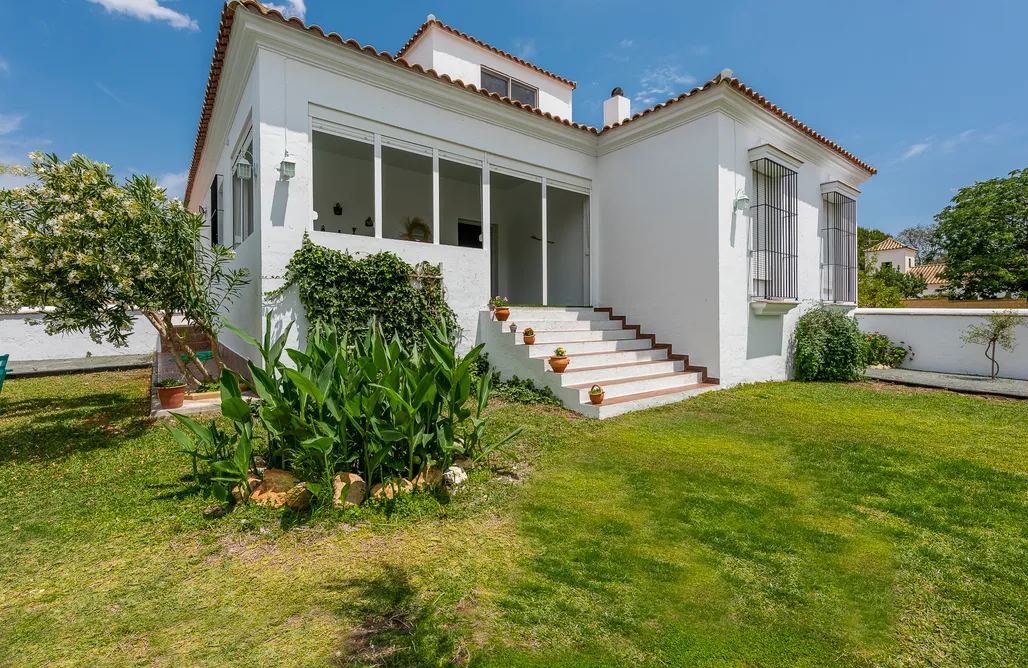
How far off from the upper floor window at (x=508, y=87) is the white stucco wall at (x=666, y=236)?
4414 millimetres

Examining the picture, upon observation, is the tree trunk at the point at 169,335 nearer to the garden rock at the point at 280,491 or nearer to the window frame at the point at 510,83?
the garden rock at the point at 280,491

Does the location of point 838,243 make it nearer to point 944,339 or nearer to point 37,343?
point 944,339

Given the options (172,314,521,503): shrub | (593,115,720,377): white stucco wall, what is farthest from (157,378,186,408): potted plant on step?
(593,115,720,377): white stucco wall

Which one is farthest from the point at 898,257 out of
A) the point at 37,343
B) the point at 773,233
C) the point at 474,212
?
the point at 37,343

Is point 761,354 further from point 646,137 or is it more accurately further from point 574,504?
point 574,504

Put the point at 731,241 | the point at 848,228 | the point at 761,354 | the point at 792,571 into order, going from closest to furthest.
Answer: the point at 792,571, the point at 731,241, the point at 761,354, the point at 848,228

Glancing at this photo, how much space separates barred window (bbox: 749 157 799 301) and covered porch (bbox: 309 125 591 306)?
3.18 metres

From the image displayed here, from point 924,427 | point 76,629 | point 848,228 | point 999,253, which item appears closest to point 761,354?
point 924,427

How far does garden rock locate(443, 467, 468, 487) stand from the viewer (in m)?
3.53

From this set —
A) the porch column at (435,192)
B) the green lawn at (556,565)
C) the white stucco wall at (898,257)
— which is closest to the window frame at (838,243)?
the green lawn at (556,565)

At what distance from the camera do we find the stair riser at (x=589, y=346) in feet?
22.8

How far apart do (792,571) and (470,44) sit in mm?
12568

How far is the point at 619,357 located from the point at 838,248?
23.9 ft

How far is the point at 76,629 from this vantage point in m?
1.96
